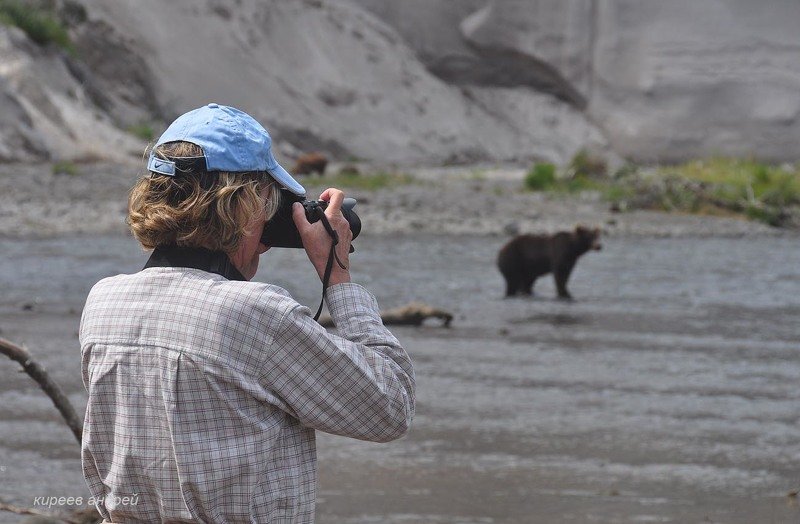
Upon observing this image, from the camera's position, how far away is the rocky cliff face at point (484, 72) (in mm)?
36969

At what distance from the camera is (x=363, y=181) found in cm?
2658

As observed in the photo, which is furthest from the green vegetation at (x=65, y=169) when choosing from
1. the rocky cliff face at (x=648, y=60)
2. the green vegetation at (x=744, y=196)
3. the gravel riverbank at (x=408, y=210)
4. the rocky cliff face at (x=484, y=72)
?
the rocky cliff face at (x=648, y=60)

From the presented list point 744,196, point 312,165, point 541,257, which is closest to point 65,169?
point 312,165

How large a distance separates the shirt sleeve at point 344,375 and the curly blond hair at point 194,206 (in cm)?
22

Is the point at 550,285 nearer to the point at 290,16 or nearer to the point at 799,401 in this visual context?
the point at 799,401

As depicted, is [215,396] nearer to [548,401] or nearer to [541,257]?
[548,401]

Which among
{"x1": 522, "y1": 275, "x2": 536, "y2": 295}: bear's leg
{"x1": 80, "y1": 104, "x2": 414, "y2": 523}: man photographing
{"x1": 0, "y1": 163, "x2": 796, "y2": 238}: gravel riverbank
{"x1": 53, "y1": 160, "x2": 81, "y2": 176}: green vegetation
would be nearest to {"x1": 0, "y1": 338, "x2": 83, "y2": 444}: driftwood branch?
{"x1": 80, "y1": 104, "x2": 414, "y2": 523}: man photographing

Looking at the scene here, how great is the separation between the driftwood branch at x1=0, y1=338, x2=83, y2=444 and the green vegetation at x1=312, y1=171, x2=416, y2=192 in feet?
66.8

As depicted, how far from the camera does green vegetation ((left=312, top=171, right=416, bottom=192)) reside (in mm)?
25594

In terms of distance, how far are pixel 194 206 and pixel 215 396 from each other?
364 millimetres

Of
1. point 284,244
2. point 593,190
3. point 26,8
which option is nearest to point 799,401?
point 284,244

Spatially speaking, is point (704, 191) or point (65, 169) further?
point (704, 191)

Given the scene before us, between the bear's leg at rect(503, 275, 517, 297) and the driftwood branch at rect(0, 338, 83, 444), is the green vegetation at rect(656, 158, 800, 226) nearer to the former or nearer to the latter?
the bear's leg at rect(503, 275, 517, 297)

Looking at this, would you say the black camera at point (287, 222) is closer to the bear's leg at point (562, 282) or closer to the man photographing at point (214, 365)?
the man photographing at point (214, 365)
